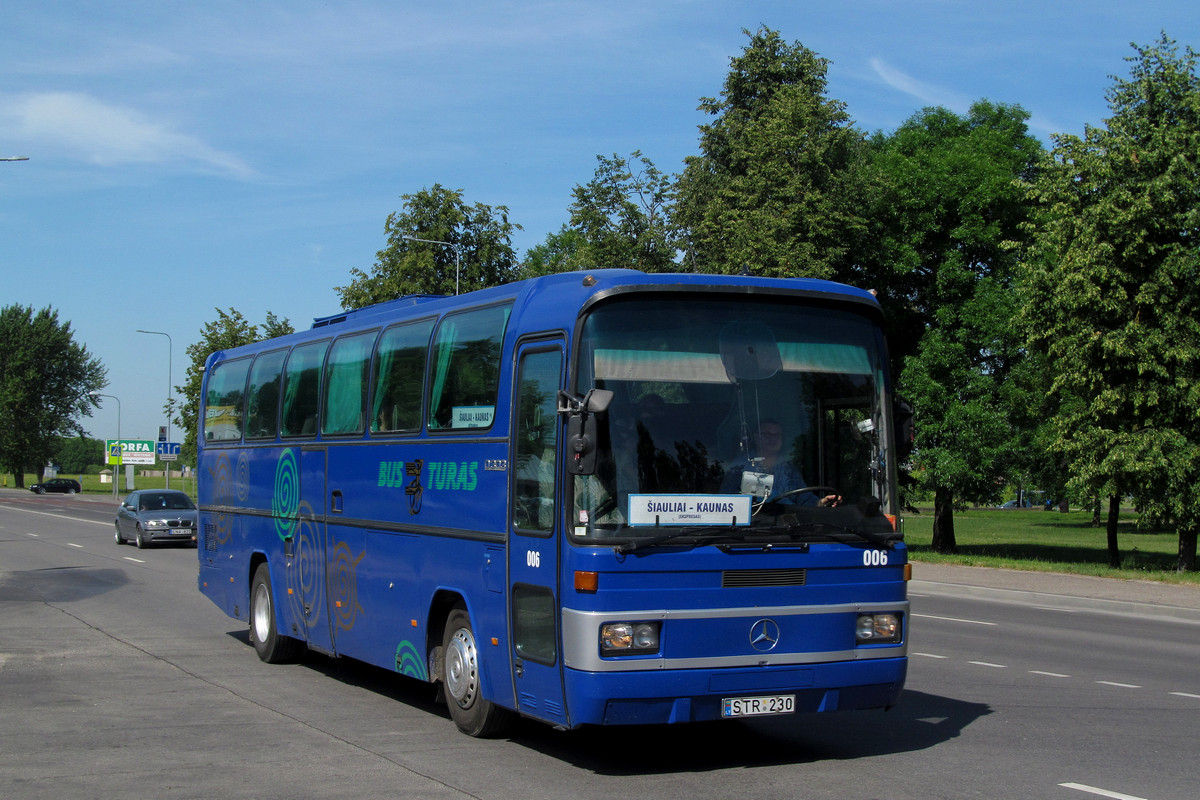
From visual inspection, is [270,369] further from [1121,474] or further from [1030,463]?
[1030,463]

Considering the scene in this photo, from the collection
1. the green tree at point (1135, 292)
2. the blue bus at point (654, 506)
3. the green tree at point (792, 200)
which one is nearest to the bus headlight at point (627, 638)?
the blue bus at point (654, 506)

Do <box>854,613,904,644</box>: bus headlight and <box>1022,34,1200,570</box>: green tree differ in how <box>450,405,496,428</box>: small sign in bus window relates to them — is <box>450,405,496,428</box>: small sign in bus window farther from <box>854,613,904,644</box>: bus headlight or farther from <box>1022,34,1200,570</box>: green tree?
<box>1022,34,1200,570</box>: green tree

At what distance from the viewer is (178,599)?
18.6 metres

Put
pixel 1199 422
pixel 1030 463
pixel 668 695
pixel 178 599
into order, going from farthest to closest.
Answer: pixel 1030 463 < pixel 1199 422 < pixel 178 599 < pixel 668 695

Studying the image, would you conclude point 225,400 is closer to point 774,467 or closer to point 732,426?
point 732,426

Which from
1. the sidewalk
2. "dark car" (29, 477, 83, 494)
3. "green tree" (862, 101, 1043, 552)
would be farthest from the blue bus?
"dark car" (29, 477, 83, 494)

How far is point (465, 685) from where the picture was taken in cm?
845

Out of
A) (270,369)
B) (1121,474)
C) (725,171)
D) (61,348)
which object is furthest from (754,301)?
(61,348)

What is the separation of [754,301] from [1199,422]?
73.3 ft

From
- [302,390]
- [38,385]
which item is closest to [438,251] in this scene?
[302,390]

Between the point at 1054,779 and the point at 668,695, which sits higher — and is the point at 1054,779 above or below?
below

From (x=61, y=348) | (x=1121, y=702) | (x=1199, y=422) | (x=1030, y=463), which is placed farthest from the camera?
(x=61, y=348)

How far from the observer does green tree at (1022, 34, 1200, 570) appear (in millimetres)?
25859

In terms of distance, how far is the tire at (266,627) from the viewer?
12.3 metres
